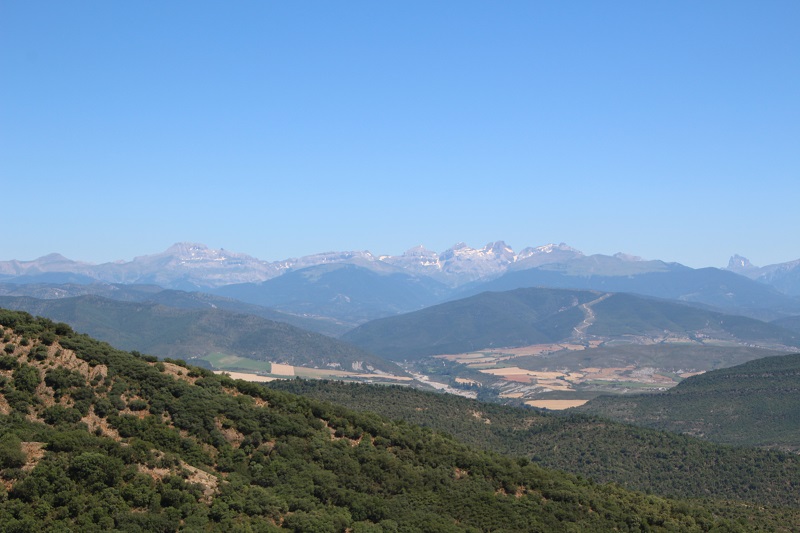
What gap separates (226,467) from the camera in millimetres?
60031

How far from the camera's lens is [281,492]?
57.4m

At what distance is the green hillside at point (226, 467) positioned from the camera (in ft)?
155

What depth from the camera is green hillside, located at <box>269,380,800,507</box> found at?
11238cm

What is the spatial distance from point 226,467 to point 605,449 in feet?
262

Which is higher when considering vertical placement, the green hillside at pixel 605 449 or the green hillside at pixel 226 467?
the green hillside at pixel 226 467

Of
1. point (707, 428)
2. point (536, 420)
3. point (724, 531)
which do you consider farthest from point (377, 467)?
point (707, 428)

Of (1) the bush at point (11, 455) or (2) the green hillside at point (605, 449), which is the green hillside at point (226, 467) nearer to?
(1) the bush at point (11, 455)

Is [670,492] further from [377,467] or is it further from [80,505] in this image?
[80,505]

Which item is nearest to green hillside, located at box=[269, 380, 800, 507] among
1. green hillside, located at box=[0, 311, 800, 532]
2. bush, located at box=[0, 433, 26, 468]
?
green hillside, located at box=[0, 311, 800, 532]

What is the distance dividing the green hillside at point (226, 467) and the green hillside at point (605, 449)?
33.0m

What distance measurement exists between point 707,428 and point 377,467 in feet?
450

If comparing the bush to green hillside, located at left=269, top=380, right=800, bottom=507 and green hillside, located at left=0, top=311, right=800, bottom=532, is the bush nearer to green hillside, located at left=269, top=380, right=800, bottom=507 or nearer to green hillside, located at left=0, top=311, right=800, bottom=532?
green hillside, located at left=0, top=311, right=800, bottom=532

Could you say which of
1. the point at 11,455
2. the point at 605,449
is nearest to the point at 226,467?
the point at 11,455

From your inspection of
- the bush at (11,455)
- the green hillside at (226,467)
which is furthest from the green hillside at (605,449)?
the bush at (11,455)
